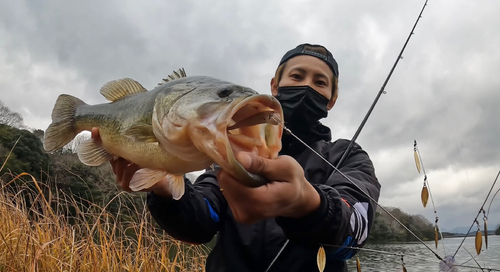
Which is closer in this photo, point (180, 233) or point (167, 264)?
point (180, 233)

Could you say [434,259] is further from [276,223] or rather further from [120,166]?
[120,166]

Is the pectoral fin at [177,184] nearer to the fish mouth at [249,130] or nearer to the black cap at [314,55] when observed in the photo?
the fish mouth at [249,130]

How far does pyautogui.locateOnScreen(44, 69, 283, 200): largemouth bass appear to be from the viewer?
3.59ft

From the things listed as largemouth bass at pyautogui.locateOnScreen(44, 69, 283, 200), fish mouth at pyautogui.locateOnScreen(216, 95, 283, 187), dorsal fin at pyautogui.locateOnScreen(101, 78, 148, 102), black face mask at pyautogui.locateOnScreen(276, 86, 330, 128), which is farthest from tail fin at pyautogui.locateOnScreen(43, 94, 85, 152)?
fish mouth at pyautogui.locateOnScreen(216, 95, 283, 187)

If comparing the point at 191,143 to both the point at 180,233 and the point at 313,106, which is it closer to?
the point at 180,233

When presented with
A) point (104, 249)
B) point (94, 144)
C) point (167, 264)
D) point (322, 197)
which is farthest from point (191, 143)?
point (167, 264)

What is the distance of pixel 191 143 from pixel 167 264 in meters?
3.07

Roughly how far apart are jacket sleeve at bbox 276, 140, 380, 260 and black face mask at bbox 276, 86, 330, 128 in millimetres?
416

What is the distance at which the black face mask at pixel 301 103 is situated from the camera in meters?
2.69

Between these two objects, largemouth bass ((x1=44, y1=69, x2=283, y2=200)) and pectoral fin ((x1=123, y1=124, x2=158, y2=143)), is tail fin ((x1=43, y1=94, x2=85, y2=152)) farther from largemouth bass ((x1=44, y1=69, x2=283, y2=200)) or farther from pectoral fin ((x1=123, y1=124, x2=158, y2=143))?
pectoral fin ((x1=123, y1=124, x2=158, y2=143))

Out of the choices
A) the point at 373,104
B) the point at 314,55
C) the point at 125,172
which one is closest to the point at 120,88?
the point at 125,172

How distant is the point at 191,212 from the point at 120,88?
0.85m

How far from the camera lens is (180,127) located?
1308mm

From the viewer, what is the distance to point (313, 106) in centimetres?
274
